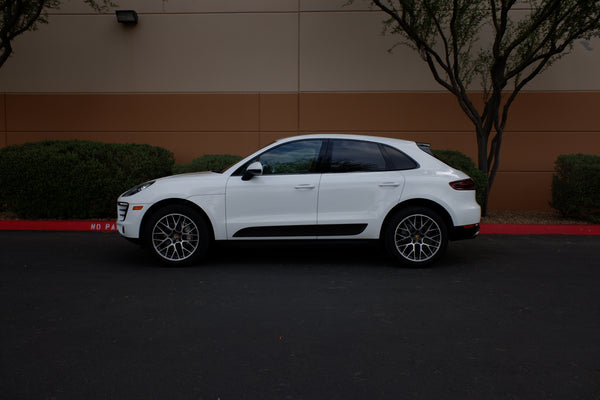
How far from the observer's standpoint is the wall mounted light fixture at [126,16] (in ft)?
40.6

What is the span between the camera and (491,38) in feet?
40.3

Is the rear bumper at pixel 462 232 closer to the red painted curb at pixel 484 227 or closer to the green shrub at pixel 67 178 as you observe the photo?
the red painted curb at pixel 484 227

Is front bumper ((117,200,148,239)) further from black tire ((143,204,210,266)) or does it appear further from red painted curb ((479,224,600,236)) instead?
red painted curb ((479,224,600,236))

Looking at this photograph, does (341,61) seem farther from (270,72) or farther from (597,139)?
(597,139)

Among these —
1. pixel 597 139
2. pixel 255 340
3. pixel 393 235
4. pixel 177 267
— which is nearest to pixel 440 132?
pixel 597 139

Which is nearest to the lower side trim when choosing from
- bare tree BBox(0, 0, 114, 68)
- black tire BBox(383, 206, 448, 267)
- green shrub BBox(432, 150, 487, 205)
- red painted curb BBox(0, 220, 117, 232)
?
black tire BBox(383, 206, 448, 267)

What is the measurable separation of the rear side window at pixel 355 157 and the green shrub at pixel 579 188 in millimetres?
5494

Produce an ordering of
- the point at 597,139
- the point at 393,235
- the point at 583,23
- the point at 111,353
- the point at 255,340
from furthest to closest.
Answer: the point at 597,139 → the point at 583,23 → the point at 393,235 → the point at 255,340 → the point at 111,353

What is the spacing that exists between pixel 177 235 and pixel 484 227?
19.2ft

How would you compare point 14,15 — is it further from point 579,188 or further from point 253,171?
point 579,188

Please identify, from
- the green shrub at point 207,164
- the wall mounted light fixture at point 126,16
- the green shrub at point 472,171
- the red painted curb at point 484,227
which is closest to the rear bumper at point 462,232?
the red painted curb at point 484,227

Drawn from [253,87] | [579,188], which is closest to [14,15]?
[253,87]

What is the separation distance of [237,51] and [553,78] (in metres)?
7.76

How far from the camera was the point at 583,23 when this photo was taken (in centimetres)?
964
